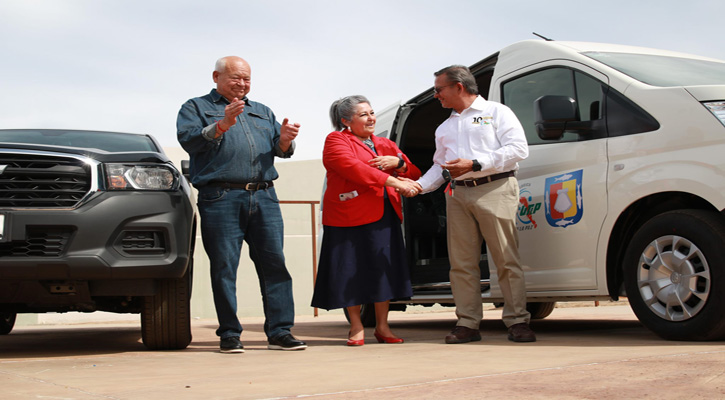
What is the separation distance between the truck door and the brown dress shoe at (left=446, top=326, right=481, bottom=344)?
0.51 m

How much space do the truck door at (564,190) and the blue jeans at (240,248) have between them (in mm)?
1482

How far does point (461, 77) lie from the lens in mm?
5000

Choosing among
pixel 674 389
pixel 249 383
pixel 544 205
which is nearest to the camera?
pixel 674 389

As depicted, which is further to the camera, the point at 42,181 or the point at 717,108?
the point at 42,181

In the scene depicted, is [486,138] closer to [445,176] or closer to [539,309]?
[445,176]

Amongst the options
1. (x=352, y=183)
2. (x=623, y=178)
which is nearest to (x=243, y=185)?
(x=352, y=183)

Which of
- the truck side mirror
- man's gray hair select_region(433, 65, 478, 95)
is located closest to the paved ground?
the truck side mirror

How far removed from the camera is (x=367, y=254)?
511 centimetres

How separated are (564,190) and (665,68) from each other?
3.22 ft

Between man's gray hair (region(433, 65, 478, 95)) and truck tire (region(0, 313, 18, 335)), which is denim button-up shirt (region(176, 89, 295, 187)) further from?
truck tire (region(0, 313, 18, 335))

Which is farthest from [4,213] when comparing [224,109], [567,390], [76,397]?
[567,390]

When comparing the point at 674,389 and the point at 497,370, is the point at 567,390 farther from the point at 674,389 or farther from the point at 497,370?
the point at 497,370

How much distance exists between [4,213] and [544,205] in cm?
320

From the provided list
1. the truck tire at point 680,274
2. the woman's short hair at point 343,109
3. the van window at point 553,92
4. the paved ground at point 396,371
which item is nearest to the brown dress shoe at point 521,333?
the paved ground at point 396,371
